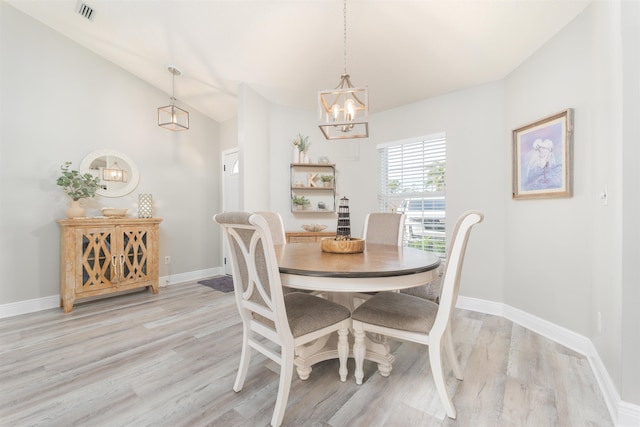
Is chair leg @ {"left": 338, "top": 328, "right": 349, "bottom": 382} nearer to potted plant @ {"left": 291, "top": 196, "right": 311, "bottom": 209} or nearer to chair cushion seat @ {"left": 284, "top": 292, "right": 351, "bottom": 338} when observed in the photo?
chair cushion seat @ {"left": 284, "top": 292, "right": 351, "bottom": 338}

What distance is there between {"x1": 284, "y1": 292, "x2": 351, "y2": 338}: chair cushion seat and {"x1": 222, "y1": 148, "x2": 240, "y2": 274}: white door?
124 inches

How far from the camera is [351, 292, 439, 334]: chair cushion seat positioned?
1.46 metres

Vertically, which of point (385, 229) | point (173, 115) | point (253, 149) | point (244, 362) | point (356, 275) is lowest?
point (244, 362)

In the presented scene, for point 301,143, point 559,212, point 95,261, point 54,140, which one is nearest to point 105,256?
point 95,261

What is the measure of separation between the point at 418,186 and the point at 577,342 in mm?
2064

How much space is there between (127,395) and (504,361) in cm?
246

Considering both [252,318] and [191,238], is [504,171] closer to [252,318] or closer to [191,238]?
[252,318]

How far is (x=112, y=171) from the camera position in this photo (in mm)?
3553

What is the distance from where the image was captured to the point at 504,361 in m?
1.93

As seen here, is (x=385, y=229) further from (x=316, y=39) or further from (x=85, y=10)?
(x=85, y=10)

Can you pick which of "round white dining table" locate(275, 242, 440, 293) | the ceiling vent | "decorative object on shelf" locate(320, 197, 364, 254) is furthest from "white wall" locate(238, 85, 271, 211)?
"round white dining table" locate(275, 242, 440, 293)

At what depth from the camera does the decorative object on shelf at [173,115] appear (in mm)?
3426

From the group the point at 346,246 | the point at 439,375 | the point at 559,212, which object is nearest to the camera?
the point at 439,375

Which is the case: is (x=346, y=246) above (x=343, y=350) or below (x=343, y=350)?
above
